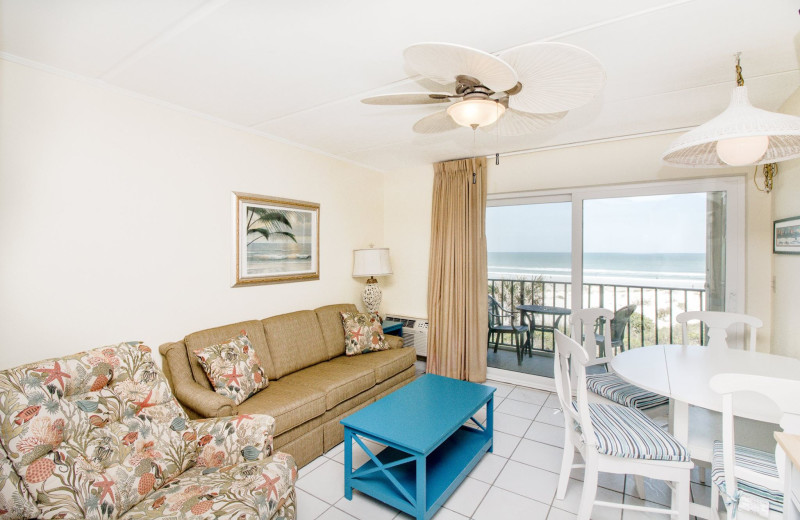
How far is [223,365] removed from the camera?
8.07 feet

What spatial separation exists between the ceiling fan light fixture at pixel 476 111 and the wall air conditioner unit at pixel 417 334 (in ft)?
10.2

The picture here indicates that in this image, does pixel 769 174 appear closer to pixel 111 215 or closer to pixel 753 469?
pixel 753 469

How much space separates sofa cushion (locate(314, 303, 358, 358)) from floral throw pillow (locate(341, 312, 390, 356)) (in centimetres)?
6

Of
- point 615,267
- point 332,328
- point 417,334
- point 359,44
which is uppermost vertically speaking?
point 359,44

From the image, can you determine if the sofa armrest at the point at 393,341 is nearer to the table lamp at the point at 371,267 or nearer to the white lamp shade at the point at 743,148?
the table lamp at the point at 371,267

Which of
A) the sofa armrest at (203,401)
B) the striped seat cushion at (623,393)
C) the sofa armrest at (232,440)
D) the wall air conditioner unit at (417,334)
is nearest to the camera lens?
the sofa armrest at (232,440)

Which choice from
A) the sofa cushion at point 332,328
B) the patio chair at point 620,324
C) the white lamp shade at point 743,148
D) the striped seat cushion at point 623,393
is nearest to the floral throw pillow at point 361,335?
the sofa cushion at point 332,328

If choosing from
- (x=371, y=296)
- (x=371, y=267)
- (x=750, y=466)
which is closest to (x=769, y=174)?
(x=750, y=466)

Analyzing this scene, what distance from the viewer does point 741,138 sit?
1.76m

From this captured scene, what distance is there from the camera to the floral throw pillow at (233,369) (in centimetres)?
240

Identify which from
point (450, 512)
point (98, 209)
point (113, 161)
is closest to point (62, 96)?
point (113, 161)

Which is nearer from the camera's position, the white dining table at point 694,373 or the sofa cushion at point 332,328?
the white dining table at point 694,373

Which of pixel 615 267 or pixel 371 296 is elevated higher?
pixel 615 267

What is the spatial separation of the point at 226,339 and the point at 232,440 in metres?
1.01
